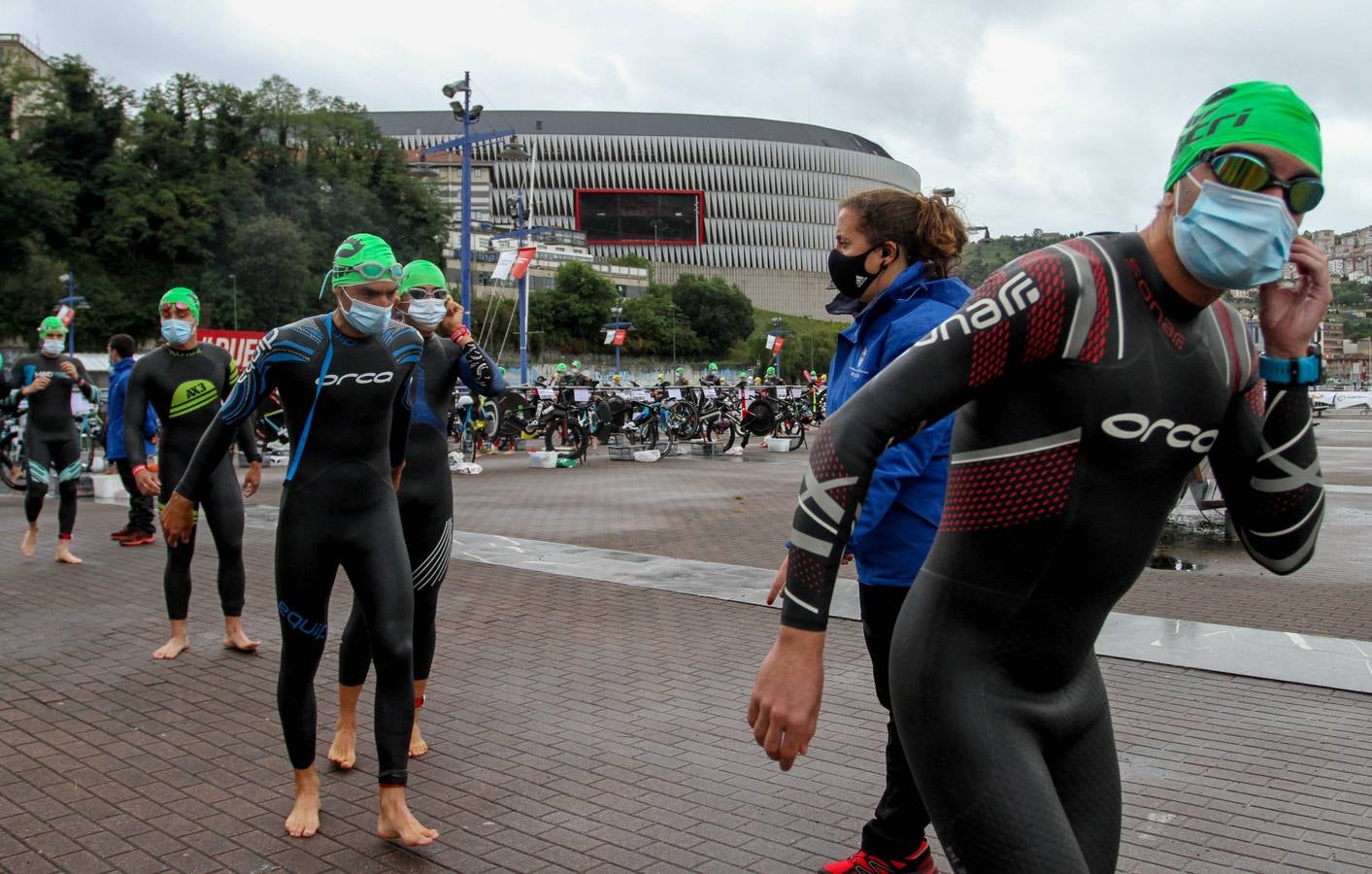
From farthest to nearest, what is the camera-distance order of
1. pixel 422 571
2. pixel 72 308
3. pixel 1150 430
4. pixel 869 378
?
pixel 72 308 < pixel 422 571 < pixel 869 378 < pixel 1150 430

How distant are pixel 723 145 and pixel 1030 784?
442 feet

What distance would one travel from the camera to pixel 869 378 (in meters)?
3.27

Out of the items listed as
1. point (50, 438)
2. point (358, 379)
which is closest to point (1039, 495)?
point (358, 379)

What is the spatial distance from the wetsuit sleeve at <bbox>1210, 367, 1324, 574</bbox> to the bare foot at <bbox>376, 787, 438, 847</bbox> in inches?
112

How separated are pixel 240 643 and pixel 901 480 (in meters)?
4.96

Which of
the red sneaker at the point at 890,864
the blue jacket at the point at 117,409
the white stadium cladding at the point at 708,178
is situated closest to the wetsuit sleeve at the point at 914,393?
the red sneaker at the point at 890,864

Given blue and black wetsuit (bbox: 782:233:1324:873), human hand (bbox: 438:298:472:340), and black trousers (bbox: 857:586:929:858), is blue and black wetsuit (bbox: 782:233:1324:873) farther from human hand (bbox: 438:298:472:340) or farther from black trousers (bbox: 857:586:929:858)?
human hand (bbox: 438:298:472:340)

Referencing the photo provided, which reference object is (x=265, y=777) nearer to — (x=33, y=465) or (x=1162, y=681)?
(x=1162, y=681)

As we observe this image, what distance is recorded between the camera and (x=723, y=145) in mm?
132500

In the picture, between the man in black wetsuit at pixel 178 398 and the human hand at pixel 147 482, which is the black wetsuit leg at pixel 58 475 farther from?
the human hand at pixel 147 482

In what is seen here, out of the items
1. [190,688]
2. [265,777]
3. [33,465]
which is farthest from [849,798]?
[33,465]

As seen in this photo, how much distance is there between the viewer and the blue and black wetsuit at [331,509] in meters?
4.05

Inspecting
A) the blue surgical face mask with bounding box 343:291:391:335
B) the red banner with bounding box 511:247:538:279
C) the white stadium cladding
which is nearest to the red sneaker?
the blue surgical face mask with bounding box 343:291:391:335

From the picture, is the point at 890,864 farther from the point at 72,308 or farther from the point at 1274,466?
the point at 72,308
